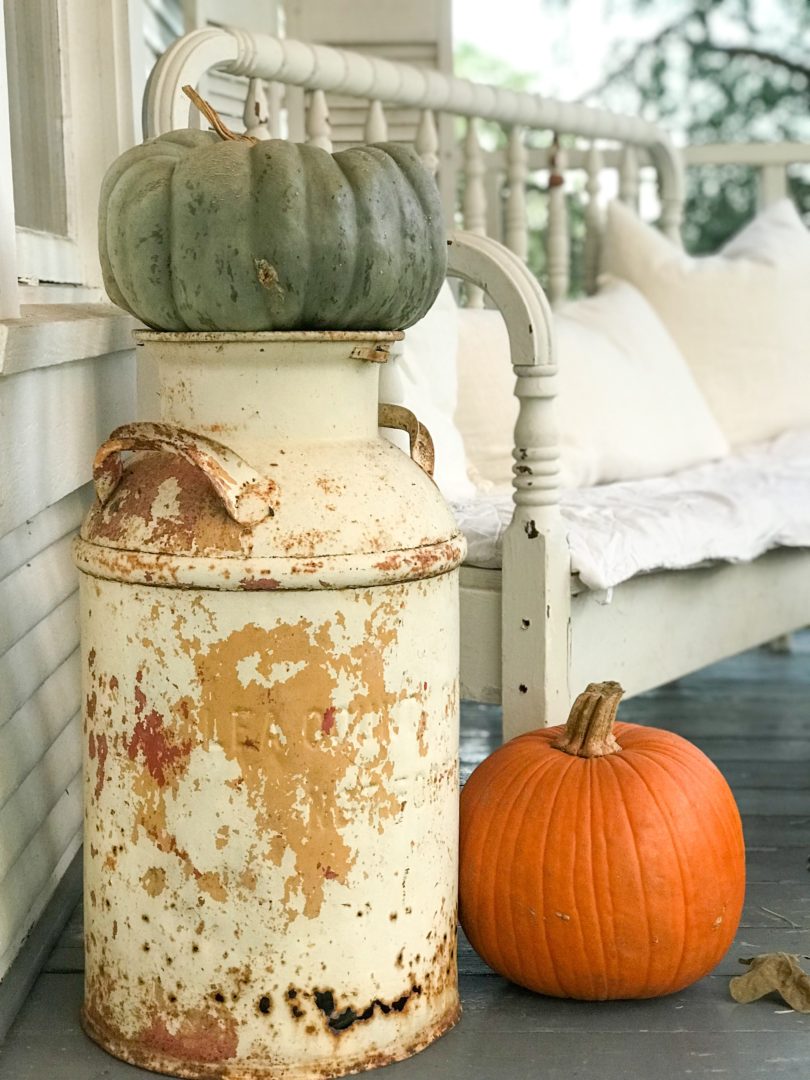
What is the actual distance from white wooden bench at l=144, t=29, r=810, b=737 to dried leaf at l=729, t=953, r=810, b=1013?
38 centimetres

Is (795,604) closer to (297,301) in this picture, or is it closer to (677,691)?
(677,691)

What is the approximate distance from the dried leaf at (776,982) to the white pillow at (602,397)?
967mm

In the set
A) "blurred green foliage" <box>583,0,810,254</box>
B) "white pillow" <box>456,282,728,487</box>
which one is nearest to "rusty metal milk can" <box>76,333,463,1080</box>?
"white pillow" <box>456,282,728,487</box>

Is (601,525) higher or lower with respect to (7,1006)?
higher

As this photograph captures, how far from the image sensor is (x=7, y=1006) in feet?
4.64

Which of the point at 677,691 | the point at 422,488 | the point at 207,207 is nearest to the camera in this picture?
the point at 207,207

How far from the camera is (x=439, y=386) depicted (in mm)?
2156

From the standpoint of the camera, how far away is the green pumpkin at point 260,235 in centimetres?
125

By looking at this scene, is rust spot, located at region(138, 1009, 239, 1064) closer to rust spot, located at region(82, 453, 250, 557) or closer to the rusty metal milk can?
→ the rusty metal milk can

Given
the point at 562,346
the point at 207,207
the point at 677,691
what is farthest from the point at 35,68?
the point at 677,691

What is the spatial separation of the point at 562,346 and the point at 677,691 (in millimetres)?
845

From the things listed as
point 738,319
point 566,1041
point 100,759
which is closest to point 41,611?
point 100,759

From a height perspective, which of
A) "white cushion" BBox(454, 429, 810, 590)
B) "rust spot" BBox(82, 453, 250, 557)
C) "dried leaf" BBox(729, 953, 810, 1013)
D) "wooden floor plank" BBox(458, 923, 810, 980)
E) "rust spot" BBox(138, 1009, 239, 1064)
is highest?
"rust spot" BBox(82, 453, 250, 557)

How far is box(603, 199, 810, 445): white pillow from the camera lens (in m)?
2.83
